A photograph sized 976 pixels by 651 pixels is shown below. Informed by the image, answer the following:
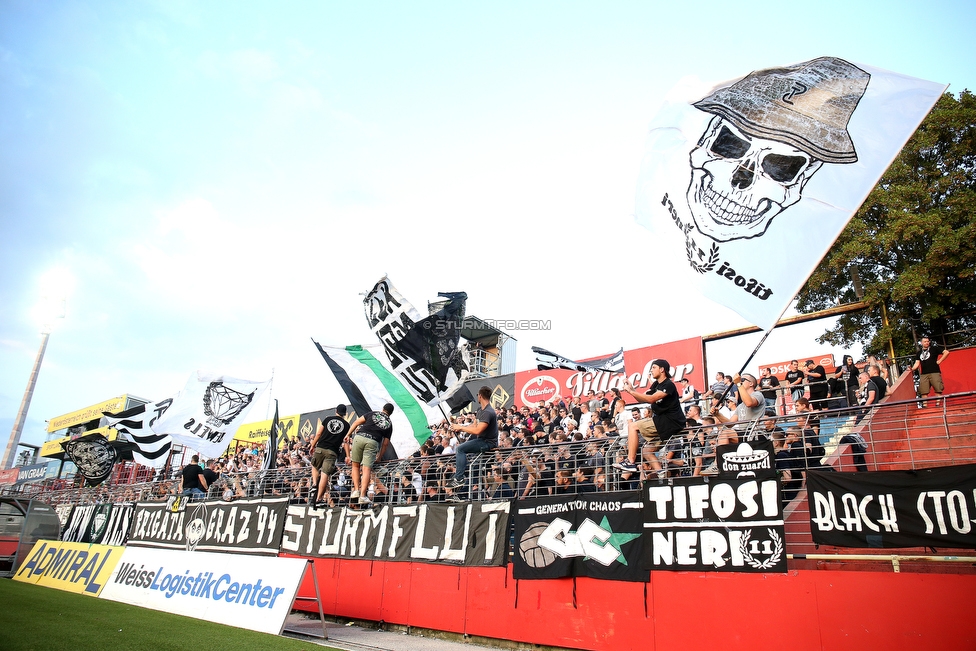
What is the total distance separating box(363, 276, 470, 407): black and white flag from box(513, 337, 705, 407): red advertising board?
10120 mm

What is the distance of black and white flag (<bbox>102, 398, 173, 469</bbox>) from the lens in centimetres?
2258

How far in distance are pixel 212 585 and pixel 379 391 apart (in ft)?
15.5

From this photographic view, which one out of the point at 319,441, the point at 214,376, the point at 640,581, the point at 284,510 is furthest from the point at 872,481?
the point at 214,376

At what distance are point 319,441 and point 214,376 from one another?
29.2 feet

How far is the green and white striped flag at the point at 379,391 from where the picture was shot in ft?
41.2

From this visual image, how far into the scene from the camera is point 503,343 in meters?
32.6

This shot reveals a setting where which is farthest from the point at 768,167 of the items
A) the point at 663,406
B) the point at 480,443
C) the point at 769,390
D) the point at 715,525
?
the point at 480,443

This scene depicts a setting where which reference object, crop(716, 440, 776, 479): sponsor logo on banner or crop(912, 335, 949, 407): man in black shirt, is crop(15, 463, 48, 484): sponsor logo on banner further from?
crop(912, 335, 949, 407): man in black shirt

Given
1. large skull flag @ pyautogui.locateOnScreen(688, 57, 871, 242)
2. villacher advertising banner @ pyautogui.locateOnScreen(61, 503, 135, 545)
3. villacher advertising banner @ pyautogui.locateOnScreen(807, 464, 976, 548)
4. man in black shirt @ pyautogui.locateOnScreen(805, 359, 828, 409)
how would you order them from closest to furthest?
villacher advertising banner @ pyautogui.locateOnScreen(807, 464, 976, 548)
large skull flag @ pyautogui.locateOnScreen(688, 57, 871, 242)
man in black shirt @ pyautogui.locateOnScreen(805, 359, 828, 409)
villacher advertising banner @ pyautogui.locateOnScreen(61, 503, 135, 545)

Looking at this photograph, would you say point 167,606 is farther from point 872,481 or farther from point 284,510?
point 872,481

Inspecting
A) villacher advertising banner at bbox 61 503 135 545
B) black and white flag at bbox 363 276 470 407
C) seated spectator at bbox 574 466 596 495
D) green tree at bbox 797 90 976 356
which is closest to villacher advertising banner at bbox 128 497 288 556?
villacher advertising banner at bbox 61 503 135 545

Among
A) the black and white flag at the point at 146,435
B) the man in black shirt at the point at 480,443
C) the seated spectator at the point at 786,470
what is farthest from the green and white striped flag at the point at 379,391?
the black and white flag at the point at 146,435

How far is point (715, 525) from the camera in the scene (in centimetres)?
754

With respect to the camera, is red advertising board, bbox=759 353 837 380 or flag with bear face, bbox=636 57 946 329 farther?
red advertising board, bbox=759 353 837 380
